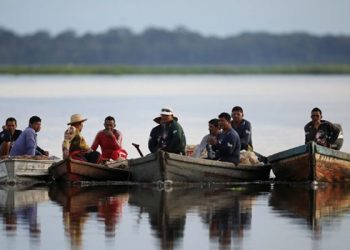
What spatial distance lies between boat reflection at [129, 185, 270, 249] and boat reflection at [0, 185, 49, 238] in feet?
5.24

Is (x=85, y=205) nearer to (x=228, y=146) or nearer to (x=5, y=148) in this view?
(x=228, y=146)

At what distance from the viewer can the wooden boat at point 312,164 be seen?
28.3 metres

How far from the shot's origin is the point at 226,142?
28.0m

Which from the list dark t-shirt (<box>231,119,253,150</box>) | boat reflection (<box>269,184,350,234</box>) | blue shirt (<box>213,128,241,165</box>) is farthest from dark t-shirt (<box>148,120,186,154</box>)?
boat reflection (<box>269,184,350,234</box>)

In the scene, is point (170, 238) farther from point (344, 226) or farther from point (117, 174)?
point (117, 174)

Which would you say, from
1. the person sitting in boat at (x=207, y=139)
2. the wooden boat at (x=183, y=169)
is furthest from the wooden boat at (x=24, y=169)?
the person sitting in boat at (x=207, y=139)

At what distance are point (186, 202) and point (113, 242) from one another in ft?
15.6

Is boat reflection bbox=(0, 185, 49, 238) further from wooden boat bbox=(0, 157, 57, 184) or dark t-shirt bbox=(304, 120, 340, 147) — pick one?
dark t-shirt bbox=(304, 120, 340, 147)

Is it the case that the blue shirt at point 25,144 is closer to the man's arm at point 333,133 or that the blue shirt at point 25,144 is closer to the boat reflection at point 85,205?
the boat reflection at point 85,205

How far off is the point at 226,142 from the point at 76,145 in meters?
2.69

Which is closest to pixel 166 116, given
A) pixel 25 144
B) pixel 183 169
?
pixel 183 169

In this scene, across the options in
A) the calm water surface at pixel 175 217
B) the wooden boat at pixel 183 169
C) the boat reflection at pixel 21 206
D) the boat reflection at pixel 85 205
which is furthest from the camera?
the wooden boat at pixel 183 169

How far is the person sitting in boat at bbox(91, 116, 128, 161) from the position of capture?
29422 mm

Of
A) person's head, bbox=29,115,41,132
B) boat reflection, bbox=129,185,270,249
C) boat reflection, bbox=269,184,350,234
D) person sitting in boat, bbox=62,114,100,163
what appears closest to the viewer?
boat reflection, bbox=129,185,270,249
